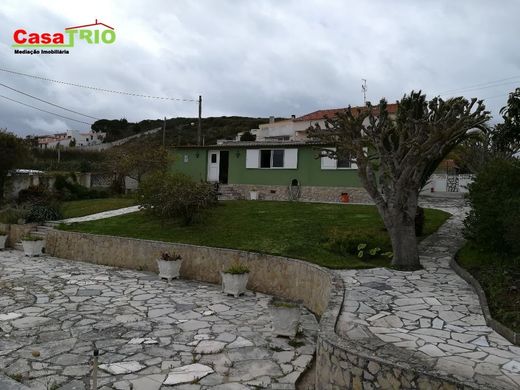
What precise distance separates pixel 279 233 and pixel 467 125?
6.18m

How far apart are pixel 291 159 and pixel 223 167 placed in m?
5.29

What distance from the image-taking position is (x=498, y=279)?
808cm

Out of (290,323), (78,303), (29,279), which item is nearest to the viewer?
(290,323)

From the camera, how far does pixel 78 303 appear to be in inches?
375

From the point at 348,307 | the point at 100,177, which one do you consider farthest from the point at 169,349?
the point at 100,177

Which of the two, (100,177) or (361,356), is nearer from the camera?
(361,356)

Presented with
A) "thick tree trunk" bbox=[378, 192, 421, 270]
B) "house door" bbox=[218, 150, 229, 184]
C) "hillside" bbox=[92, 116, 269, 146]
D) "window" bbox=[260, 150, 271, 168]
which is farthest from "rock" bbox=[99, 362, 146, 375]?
"hillside" bbox=[92, 116, 269, 146]

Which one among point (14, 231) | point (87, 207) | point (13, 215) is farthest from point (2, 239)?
point (87, 207)

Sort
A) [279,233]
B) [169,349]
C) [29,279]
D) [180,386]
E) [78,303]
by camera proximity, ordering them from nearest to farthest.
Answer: [180,386]
[169,349]
[78,303]
[29,279]
[279,233]

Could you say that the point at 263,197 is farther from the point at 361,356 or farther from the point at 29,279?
the point at 361,356

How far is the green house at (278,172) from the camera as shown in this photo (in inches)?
888

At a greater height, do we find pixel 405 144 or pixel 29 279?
pixel 405 144

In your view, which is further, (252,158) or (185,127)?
(185,127)

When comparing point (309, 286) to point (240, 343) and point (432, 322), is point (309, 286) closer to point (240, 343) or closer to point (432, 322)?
point (240, 343)
